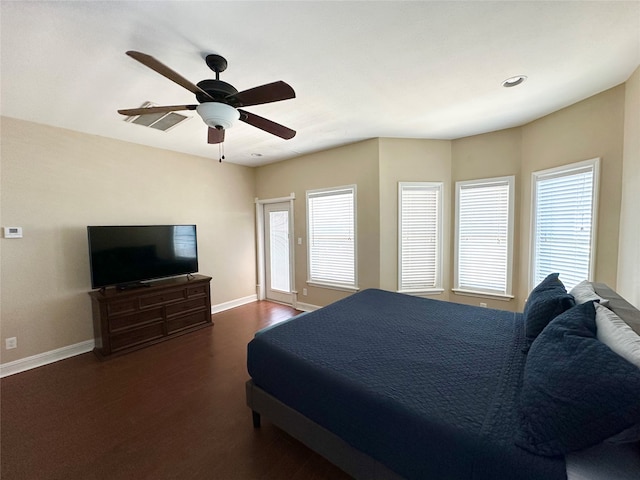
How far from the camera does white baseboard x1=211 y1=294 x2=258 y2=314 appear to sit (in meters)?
4.52

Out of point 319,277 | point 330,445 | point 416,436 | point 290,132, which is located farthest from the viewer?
point 319,277

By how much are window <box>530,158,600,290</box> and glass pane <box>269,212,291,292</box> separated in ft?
12.0

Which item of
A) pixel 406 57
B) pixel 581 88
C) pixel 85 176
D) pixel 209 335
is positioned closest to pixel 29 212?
pixel 85 176

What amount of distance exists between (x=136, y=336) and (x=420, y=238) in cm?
396

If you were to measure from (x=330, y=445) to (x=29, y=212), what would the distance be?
3.78 m

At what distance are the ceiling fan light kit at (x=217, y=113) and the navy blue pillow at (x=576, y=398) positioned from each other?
227 cm

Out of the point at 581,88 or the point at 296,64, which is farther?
the point at 581,88

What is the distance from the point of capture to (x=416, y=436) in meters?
1.13

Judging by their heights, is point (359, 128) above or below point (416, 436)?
above

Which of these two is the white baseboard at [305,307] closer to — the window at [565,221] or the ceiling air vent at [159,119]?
the window at [565,221]

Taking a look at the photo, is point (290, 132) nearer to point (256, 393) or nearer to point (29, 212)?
point (256, 393)

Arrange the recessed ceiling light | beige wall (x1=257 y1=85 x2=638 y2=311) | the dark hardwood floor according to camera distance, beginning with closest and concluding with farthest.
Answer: the dark hardwood floor, the recessed ceiling light, beige wall (x1=257 y1=85 x2=638 y2=311)

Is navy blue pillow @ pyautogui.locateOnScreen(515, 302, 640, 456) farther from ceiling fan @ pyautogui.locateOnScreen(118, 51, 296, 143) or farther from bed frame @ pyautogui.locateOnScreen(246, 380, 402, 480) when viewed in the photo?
ceiling fan @ pyautogui.locateOnScreen(118, 51, 296, 143)

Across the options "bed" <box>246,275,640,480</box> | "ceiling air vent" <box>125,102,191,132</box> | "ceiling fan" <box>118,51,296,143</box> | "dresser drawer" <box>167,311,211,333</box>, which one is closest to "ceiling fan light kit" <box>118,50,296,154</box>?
"ceiling fan" <box>118,51,296,143</box>
